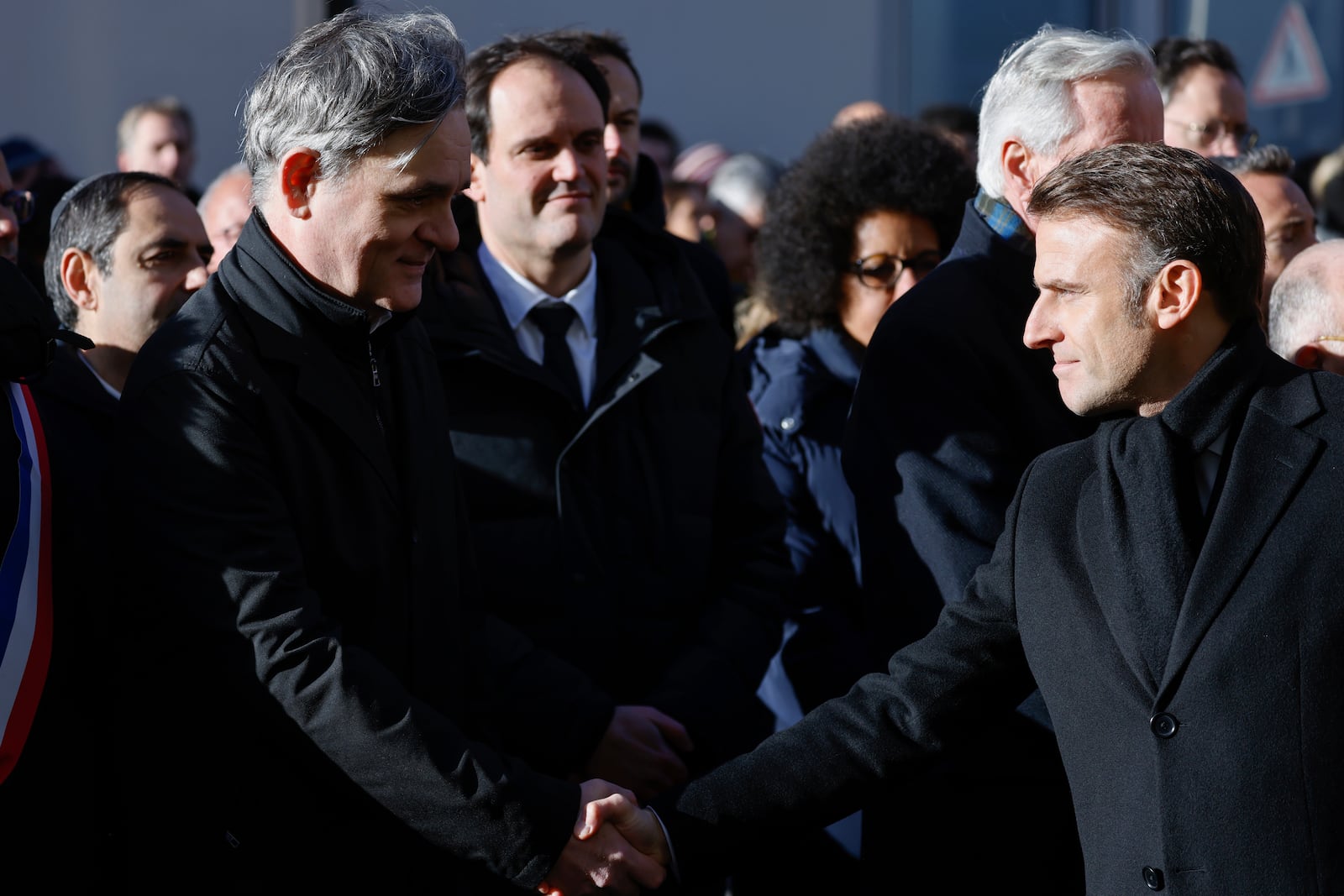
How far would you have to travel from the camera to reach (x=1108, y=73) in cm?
339

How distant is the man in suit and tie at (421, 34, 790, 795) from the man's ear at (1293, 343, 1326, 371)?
1.26 meters

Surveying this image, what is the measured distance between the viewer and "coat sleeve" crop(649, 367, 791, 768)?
3.46m

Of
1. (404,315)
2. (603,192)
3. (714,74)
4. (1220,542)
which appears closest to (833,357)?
(603,192)

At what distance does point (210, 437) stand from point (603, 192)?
1412mm

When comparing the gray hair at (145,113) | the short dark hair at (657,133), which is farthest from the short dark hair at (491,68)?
the short dark hair at (657,133)

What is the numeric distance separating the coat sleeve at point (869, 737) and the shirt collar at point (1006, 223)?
842mm

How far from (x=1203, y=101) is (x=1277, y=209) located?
47.8 inches

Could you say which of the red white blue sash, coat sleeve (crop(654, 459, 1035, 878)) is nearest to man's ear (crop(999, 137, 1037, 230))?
coat sleeve (crop(654, 459, 1035, 878))

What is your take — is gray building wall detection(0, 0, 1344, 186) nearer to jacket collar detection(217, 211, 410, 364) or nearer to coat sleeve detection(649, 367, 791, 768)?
coat sleeve detection(649, 367, 791, 768)

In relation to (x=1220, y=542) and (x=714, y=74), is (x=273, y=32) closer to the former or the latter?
(x=714, y=74)

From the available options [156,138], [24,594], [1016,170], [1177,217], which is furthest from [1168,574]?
[156,138]

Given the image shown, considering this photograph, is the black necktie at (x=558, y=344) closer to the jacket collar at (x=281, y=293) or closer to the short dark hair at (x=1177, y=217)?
the jacket collar at (x=281, y=293)

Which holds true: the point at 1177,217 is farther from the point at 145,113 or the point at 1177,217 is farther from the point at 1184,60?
the point at 145,113

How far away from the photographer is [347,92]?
2.78 m
